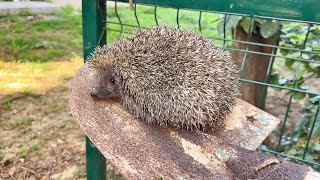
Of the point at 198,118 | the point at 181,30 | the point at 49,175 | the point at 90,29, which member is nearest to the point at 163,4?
the point at 181,30

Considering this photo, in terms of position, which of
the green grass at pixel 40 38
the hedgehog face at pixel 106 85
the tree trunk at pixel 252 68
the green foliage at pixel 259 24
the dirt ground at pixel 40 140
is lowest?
the dirt ground at pixel 40 140

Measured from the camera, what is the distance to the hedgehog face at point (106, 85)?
1714 millimetres

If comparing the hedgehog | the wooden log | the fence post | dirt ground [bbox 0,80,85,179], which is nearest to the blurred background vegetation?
dirt ground [bbox 0,80,85,179]

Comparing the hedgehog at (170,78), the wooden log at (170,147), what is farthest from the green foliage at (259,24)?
the wooden log at (170,147)

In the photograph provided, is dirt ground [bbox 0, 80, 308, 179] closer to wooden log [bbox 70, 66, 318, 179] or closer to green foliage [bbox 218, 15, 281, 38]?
green foliage [bbox 218, 15, 281, 38]

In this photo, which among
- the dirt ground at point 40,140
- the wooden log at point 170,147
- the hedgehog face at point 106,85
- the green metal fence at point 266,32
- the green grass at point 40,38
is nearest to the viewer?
the wooden log at point 170,147

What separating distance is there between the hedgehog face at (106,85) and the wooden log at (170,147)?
0.14ft

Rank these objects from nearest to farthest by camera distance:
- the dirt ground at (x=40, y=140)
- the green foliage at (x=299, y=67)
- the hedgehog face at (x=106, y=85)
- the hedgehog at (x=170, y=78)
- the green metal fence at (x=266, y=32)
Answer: the hedgehog at (x=170, y=78), the hedgehog face at (x=106, y=85), the green metal fence at (x=266, y=32), the green foliage at (x=299, y=67), the dirt ground at (x=40, y=140)

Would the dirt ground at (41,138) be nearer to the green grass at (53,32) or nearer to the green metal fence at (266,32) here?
the green metal fence at (266,32)

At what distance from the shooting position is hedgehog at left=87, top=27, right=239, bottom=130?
5.19ft

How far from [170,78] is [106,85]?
36 centimetres

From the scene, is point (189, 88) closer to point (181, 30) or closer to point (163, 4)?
point (181, 30)

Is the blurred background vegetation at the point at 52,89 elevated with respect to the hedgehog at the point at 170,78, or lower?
lower

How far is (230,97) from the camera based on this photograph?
5.48ft
